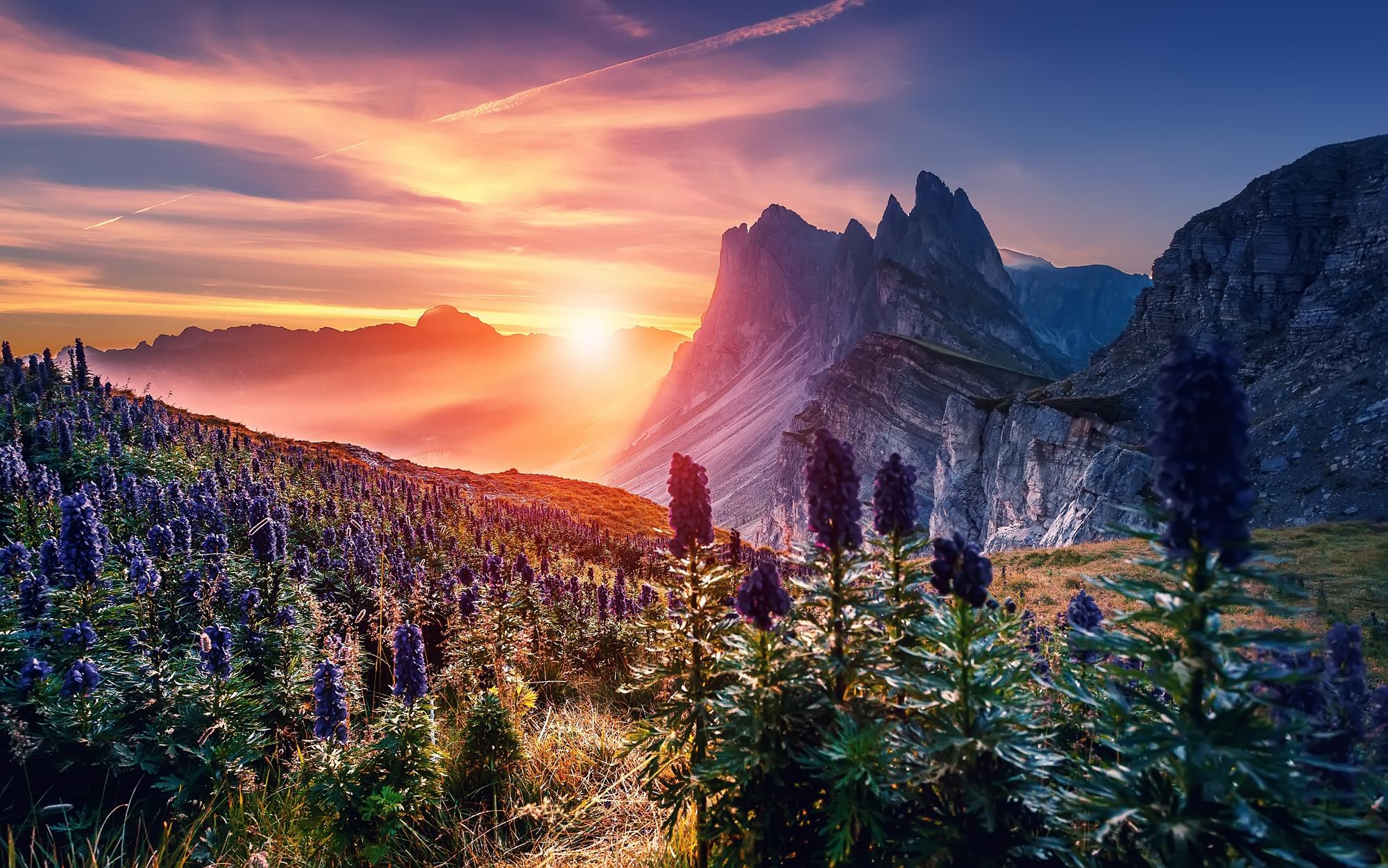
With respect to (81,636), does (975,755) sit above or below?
above

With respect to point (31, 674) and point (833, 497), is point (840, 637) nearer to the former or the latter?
point (833, 497)

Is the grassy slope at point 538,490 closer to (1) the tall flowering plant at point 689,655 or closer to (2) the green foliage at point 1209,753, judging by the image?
(1) the tall flowering plant at point 689,655

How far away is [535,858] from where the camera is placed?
502 centimetres

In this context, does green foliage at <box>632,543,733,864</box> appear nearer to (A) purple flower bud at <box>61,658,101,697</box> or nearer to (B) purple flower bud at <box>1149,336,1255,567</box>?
(B) purple flower bud at <box>1149,336,1255,567</box>

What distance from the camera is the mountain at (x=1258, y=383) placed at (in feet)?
174

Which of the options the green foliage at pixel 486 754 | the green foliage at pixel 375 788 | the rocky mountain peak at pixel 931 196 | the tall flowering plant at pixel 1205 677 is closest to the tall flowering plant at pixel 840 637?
the tall flowering plant at pixel 1205 677

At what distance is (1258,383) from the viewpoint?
6656 centimetres

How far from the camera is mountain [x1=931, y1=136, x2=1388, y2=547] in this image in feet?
174

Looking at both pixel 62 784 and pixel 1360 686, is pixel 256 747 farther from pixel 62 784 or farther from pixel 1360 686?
pixel 1360 686

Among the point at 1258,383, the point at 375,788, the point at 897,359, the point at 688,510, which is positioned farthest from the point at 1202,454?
the point at 897,359

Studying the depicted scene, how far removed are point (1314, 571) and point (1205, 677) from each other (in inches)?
1369

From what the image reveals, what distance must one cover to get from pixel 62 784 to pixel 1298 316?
98200 millimetres

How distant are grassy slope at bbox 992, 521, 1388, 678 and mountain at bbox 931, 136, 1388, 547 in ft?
53.5

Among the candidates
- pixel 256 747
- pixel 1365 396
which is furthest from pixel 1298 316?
pixel 256 747
